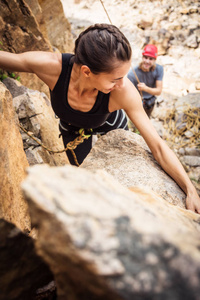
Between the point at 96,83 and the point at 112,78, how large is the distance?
0.20 m

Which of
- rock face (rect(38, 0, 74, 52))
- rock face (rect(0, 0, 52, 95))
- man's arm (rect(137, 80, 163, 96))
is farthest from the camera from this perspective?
rock face (rect(38, 0, 74, 52))

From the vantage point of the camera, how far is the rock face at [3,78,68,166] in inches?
108

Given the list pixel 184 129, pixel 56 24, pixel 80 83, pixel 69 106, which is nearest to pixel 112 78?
pixel 80 83

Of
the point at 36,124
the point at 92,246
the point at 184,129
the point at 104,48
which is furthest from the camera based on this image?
the point at 184,129

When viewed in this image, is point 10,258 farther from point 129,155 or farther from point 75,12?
point 75,12

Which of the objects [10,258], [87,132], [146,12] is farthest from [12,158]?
[146,12]

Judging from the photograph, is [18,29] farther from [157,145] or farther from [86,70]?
[157,145]

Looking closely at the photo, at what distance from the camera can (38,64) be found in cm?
213

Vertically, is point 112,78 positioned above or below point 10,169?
above

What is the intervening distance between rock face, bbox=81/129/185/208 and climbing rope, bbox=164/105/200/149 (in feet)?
12.3

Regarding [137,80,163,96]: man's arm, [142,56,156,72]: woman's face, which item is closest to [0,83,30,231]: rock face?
[137,80,163,96]: man's arm

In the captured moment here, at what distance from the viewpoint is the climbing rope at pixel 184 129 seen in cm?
565

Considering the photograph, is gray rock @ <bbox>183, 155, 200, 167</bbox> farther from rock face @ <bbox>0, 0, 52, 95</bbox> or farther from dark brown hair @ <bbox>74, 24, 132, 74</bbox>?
rock face @ <bbox>0, 0, 52, 95</bbox>

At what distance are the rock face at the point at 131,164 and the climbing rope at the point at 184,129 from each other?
3757 mm
